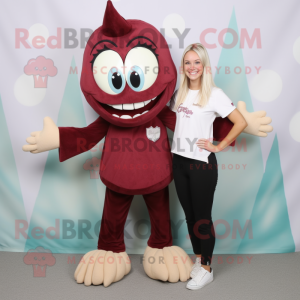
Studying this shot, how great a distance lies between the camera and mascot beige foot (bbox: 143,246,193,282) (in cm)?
188

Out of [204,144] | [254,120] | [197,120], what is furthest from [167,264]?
[254,120]

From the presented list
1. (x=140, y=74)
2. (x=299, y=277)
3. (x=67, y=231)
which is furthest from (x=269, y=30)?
(x=67, y=231)

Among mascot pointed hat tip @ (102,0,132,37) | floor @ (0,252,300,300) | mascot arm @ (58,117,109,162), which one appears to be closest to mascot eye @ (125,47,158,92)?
mascot pointed hat tip @ (102,0,132,37)

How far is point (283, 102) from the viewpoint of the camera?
218cm

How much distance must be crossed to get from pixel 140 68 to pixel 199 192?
69cm

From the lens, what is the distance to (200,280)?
183 cm

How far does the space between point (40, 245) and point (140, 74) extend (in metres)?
1.36

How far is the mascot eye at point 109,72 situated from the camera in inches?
66.7

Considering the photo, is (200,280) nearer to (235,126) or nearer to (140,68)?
(235,126)

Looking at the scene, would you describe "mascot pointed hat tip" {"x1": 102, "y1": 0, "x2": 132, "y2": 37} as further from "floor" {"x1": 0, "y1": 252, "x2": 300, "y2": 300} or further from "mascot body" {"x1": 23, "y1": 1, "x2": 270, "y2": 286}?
"floor" {"x1": 0, "y1": 252, "x2": 300, "y2": 300}

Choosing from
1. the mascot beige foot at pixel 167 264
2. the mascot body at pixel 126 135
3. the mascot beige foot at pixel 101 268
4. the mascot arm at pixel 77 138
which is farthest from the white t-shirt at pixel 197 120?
the mascot beige foot at pixel 101 268

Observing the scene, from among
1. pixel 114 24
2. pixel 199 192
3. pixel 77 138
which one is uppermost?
pixel 114 24

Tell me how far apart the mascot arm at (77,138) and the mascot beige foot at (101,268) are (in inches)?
22.4

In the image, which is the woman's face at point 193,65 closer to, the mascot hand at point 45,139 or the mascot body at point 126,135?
the mascot body at point 126,135
